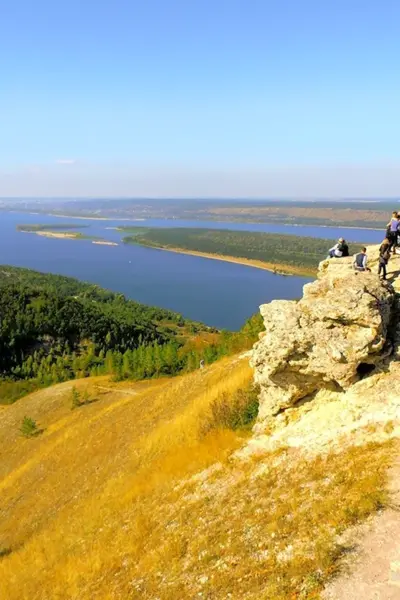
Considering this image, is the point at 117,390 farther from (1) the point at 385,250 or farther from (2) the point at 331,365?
(2) the point at 331,365

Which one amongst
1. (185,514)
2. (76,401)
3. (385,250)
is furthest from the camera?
(76,401)

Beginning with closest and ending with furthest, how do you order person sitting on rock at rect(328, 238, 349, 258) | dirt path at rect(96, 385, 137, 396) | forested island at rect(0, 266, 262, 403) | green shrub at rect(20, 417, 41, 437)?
person sitting on rock at rect(328, 238, 349, 258) → green shrub at rect(20, 417, 41, 437) → dirt path at rect(96, 385, 137, 396) → forested island at rect(0, 266, 262, 403)

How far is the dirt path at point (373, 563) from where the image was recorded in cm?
659

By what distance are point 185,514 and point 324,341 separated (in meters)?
5.87

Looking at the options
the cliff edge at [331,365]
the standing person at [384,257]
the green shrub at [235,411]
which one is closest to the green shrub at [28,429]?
the green shrub at [235,411]

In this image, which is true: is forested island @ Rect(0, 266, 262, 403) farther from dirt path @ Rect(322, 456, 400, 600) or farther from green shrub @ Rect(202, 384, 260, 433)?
dirt path @ Rect(322, 456, 400, 600)

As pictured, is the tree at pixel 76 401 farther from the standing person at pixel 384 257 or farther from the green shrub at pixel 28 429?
the standing person at pixel 384 257

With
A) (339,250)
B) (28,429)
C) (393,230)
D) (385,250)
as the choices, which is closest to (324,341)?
(385,250)

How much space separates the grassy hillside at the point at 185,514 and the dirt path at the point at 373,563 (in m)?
0.25

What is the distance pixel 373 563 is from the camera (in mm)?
7047

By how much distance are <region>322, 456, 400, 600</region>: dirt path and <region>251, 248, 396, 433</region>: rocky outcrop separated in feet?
12.8

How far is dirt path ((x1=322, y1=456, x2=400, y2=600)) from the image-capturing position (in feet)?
21.6

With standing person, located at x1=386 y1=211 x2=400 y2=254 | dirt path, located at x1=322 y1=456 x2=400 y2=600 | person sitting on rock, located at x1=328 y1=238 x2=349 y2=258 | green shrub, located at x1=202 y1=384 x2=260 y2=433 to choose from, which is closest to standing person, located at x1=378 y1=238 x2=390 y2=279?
standing person, located at x1=386 y1=211 x2=400 y2=254

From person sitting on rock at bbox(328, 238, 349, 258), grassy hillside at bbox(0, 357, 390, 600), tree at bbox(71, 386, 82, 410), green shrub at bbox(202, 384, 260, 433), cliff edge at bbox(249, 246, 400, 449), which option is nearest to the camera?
grassy hillside at bbox(0, 357, 390, 600)
